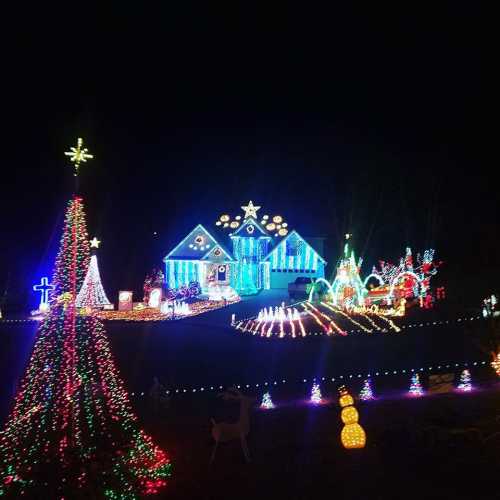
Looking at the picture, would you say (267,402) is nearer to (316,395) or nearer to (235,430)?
(316,395)

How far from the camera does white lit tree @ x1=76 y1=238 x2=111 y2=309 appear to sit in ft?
68.1

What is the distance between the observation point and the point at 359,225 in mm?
39250

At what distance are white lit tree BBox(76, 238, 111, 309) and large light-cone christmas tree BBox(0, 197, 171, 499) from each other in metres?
11.0

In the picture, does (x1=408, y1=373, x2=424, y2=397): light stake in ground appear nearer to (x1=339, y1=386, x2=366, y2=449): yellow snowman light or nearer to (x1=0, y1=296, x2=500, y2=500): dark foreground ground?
(x1=0, y1=296, x2=500, y2=500): dark foreground ground

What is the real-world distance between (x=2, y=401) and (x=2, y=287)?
15486mm

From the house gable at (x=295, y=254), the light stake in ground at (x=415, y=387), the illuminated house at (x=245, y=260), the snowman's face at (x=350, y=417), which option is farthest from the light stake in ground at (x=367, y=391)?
the house gable at (x=295, y=254)

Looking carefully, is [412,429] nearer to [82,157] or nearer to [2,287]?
[82,157]

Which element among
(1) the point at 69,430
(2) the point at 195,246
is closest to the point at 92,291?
(2) the point at 195,246

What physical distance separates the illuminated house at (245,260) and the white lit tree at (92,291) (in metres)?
7.57

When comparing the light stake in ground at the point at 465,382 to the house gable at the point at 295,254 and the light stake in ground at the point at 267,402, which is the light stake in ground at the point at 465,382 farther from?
the house gable at the point at 295,254

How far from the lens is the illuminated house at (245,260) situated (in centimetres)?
2983

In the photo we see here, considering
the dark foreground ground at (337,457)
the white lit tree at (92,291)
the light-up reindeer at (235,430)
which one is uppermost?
the white lit tree at (92,291)

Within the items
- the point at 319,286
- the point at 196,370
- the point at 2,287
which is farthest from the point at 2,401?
the point at 319,286

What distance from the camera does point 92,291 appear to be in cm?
2175
